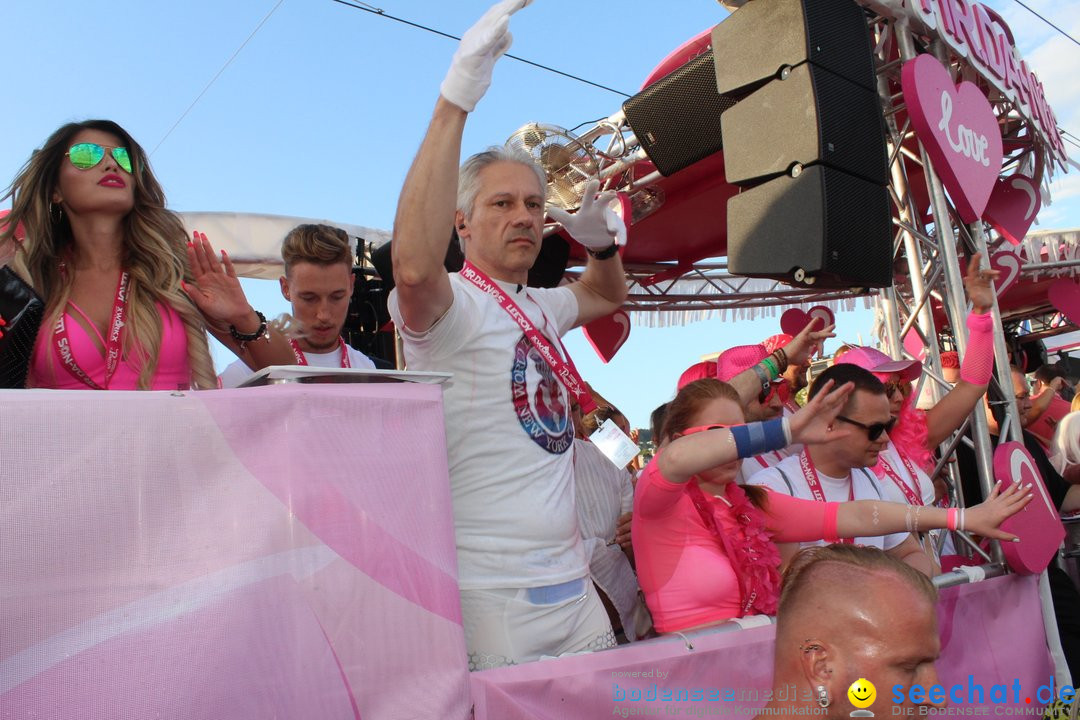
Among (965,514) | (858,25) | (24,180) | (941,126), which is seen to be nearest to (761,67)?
(858,25)

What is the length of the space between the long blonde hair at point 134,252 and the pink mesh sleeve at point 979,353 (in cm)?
300

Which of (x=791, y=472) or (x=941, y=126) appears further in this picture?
(x=941, y=126)

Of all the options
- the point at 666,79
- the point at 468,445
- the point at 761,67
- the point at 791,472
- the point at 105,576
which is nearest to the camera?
the point at 105,576

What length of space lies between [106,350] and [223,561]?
772mm

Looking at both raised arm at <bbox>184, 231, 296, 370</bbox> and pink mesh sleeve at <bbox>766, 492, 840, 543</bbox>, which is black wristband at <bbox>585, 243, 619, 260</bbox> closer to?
pink mesh sleeve at <bbox>766, 492, 840, 543</bbox>

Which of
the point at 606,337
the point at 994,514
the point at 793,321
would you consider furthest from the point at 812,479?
the point at 606,337

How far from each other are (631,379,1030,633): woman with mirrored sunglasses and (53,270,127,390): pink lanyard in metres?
1.21

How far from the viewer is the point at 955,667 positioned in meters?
2.39

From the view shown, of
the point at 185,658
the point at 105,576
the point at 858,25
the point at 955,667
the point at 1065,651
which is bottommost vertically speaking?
the point at 1065,651

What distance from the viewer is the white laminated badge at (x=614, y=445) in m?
2.35

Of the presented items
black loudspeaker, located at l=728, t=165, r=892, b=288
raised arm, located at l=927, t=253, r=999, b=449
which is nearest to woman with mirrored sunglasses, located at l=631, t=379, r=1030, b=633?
black loudspeaker, located at l=728, t=165, r=892, b=288

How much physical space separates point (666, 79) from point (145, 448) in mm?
3815

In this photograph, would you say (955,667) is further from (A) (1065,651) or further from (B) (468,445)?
(B) (468,445)

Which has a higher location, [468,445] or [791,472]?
[468,445]
